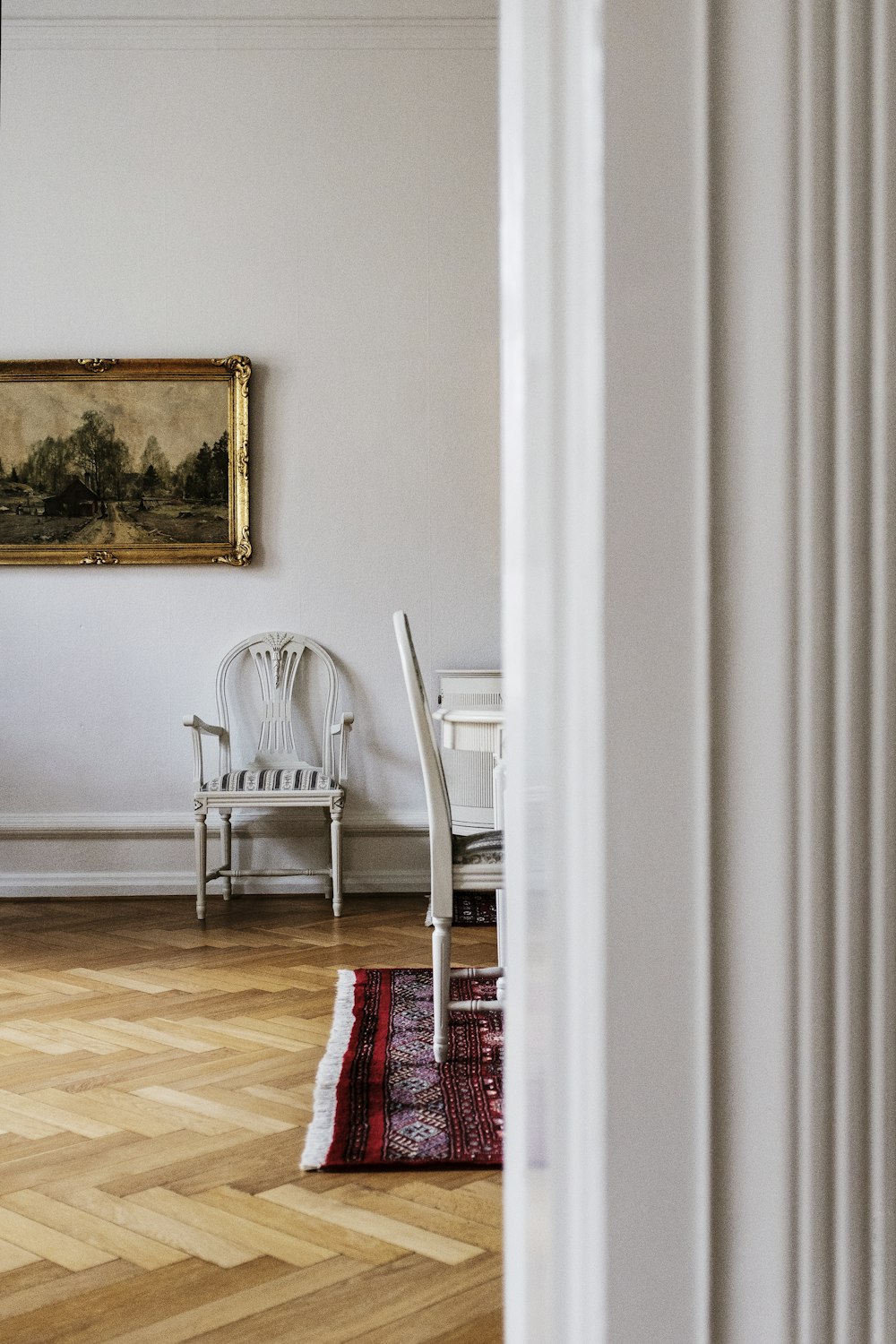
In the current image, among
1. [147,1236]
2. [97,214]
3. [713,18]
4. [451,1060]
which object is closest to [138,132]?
[97,214]

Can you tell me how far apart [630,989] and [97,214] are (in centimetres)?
503

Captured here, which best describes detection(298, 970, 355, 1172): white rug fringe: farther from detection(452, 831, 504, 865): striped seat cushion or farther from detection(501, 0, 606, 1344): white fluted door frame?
detection(501, 0, 606, 1344): white fluted door frame

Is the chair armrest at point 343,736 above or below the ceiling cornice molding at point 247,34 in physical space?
below

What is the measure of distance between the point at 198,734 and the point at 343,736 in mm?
553

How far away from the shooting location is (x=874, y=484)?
0.61 metres

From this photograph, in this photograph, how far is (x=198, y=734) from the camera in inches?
184

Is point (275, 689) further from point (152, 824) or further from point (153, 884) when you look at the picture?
point (153, 884)

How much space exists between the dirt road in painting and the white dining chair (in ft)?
8.54

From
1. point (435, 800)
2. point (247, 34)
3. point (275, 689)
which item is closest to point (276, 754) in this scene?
point (275, 689)

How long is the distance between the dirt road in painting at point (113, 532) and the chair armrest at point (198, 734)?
0.76 meters

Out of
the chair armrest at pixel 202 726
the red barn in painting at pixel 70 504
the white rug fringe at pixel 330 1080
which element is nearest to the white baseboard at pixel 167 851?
the chair armrest at pixel 202 726

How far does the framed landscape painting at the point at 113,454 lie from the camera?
4910 millimetres

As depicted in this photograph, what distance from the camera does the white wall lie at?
4.97m

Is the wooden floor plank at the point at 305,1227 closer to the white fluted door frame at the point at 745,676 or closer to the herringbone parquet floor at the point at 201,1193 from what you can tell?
the herringbone parquet floor at the point at 201,1193
